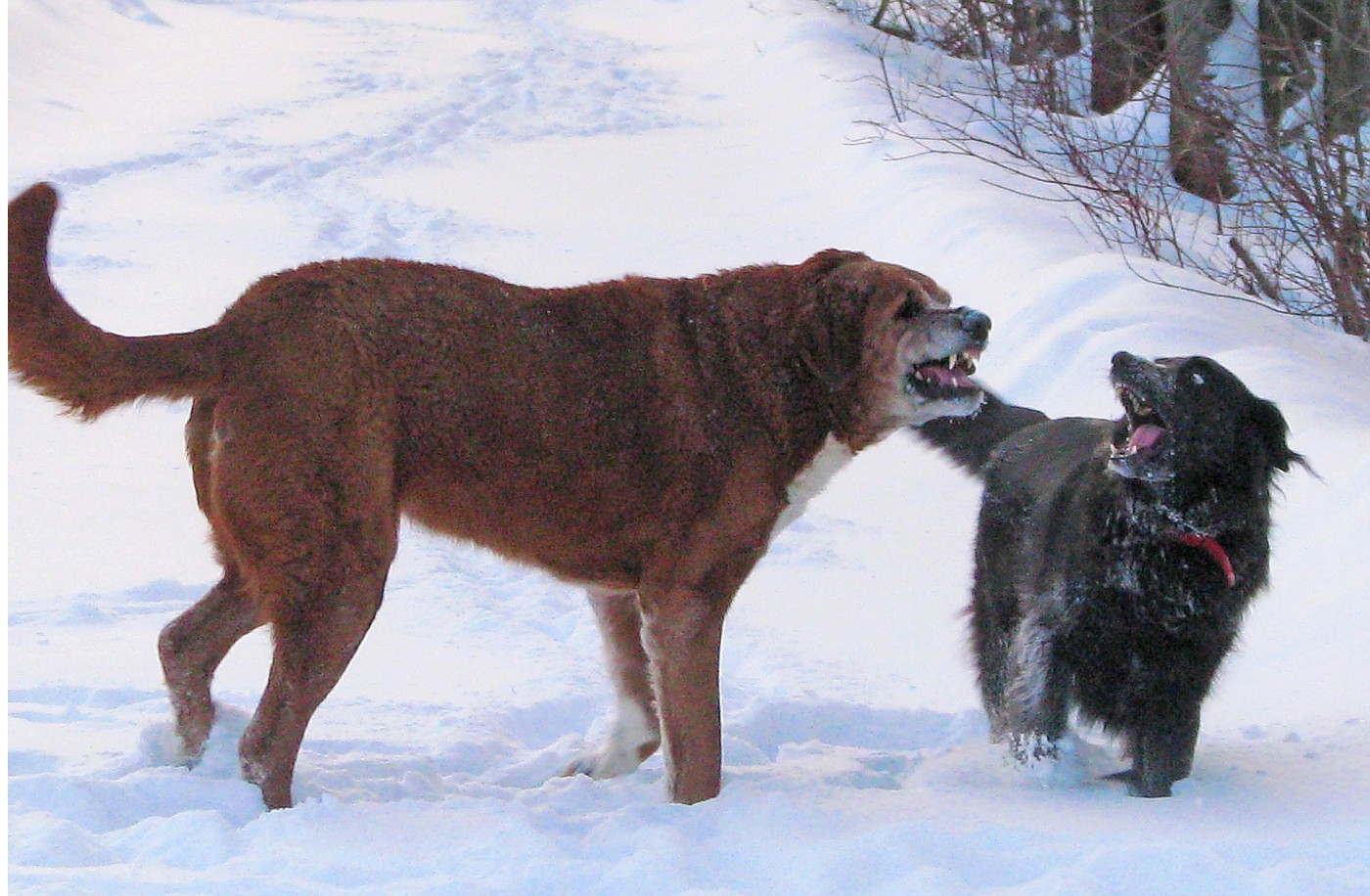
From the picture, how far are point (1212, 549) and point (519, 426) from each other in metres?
2.23

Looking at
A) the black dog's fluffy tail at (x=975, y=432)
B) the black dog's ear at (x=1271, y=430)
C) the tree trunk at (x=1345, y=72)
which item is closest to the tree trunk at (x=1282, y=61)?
the tree trunk at (x=1345, y=72)

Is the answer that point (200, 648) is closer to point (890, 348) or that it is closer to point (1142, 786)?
point (890, 348)

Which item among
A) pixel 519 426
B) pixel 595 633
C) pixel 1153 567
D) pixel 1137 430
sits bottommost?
pixel 595 633

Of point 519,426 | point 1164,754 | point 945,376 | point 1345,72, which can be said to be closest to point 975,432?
point 945,376

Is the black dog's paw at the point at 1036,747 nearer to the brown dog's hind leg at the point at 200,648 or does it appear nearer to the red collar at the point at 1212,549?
the red collar at the point at 1212,549

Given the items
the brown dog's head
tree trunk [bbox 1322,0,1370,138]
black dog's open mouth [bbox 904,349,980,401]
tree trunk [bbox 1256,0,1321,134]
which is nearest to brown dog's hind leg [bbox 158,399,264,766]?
the brown dog's head

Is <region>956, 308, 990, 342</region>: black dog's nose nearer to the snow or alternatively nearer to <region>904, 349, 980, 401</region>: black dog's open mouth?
<region>904, 349, 980, 401</region>: black dog's open mouth

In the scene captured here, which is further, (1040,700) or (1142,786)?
(1040,700)

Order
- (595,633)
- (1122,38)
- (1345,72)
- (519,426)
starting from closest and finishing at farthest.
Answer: (519,426)
(595,633)
(1345,72)
(1122,38)

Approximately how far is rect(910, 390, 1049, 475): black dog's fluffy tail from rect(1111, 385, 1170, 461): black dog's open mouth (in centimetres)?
81

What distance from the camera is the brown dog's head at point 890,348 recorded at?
4598mm

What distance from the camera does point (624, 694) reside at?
490 cm

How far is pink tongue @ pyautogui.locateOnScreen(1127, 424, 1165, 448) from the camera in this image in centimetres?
467

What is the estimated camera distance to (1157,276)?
9.45 m
